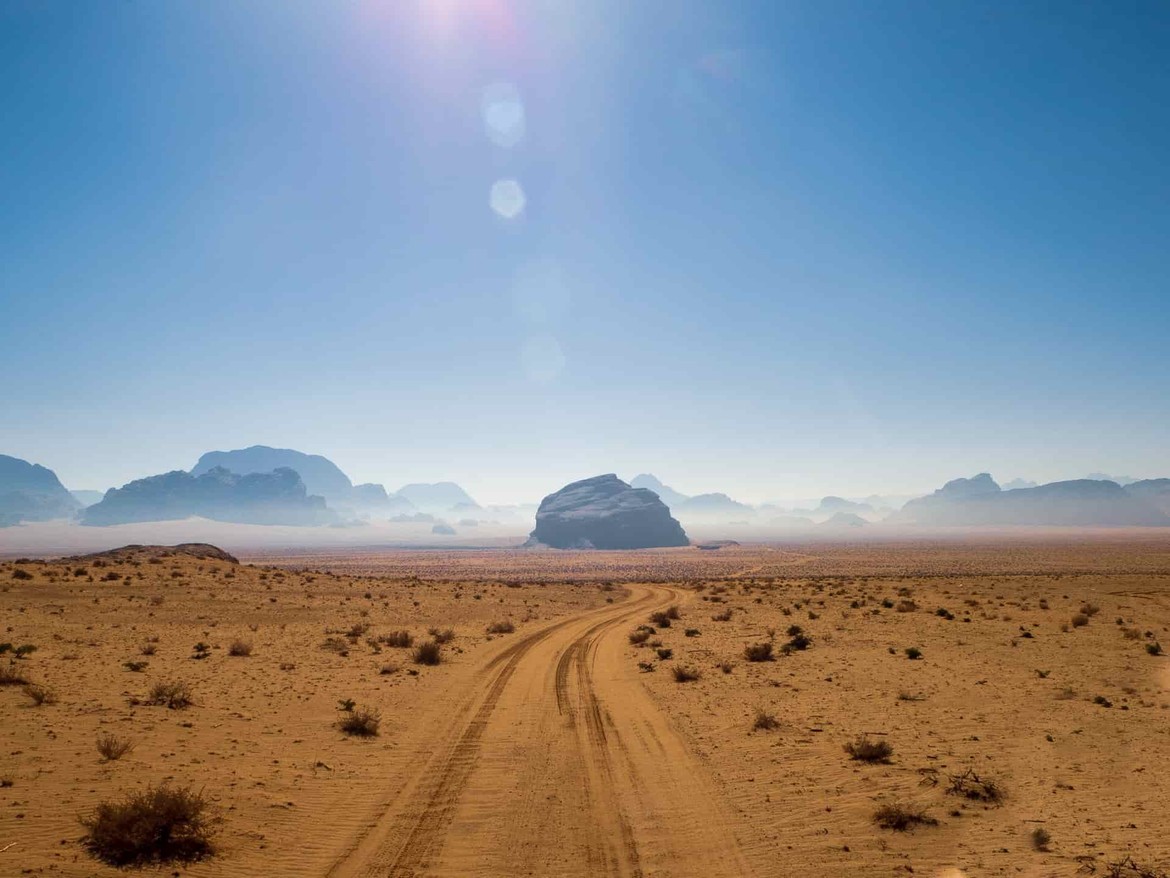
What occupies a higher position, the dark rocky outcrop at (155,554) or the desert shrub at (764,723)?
the dark rocky outcrop at (155,554)

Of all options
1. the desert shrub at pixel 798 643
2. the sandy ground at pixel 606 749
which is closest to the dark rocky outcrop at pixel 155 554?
the sandy ground at pixel 606 749

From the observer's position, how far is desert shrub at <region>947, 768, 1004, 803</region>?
9.30 m

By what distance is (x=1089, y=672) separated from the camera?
695 inches

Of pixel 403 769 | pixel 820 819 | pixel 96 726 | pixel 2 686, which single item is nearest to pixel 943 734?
pixel 820 819

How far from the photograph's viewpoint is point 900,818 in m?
8.43

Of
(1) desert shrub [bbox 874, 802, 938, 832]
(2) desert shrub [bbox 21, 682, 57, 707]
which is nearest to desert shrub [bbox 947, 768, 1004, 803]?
(1) desert shrub [bbox 874, 802, 938, 832]

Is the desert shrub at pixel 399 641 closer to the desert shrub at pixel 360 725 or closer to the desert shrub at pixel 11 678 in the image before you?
the desert shrub at pixel 360 725

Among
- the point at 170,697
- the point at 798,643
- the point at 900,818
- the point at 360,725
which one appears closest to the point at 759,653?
the point at 798,643

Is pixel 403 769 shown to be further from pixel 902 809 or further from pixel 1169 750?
A: pixel 1169 750

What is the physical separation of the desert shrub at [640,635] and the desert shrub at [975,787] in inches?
575

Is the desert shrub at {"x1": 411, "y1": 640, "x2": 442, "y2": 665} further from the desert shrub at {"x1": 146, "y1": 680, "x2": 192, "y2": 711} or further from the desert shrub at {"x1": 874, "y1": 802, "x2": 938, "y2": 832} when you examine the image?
the desert shrub at {"x1": 874, "y1": 802, "x2": 938, "y2": 832}

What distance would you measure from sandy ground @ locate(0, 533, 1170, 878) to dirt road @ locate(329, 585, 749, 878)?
48 millimetres

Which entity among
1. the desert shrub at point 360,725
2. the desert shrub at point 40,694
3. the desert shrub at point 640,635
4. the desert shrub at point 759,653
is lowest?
the desert shrub at point 640,635

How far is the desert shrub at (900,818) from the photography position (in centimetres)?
842
